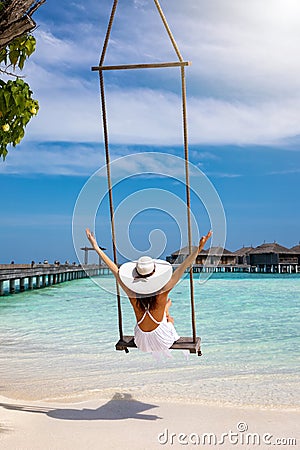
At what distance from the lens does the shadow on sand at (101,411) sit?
158 inches

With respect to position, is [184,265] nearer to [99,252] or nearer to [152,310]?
[152,310]

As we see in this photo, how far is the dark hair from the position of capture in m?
3.40

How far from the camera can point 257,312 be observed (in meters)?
16.0

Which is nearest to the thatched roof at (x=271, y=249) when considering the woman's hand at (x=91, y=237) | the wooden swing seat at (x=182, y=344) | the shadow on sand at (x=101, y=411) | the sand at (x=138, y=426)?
the sand at (x=138, y=426)

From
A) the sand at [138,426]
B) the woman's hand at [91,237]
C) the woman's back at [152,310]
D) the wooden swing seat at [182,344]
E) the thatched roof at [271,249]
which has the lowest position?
the sand at [138,426]

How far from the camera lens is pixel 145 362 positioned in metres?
7.07

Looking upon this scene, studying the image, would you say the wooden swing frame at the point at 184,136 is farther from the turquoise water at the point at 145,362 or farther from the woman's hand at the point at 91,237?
the turquoise water at the point at 145,362

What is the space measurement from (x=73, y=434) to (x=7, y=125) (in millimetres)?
2025

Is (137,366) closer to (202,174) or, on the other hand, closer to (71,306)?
(202,174)

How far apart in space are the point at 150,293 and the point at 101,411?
4.59 ft

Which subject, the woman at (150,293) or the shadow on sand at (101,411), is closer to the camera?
the woman at (150,293)

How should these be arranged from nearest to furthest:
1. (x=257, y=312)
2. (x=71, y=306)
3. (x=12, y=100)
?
(x=12, y=100), (x=257, y=312), (x=71, y=306)

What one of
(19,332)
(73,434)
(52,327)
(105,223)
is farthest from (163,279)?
(52,327)

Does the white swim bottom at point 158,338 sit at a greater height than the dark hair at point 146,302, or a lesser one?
lesser
